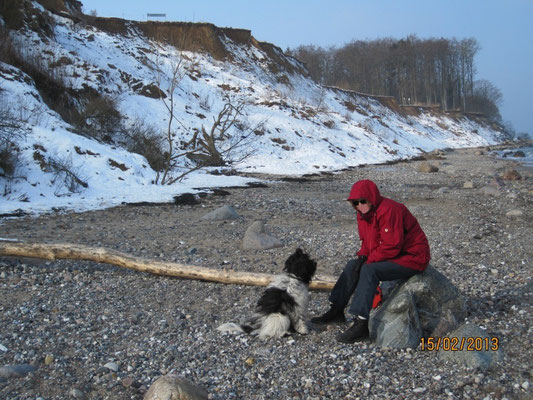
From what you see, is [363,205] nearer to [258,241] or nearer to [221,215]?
[258,241]

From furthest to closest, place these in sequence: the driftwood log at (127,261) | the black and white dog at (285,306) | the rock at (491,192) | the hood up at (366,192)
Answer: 1. the rock at (491,192)
2. the driftwood log at (127,261)
3. the black and white dog at (285,306)
4. the hood up at (366,192)

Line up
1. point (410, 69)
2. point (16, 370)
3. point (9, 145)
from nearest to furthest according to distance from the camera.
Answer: point (16, 370)
point (9, 145)
point (410, 69)

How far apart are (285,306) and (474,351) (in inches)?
70.6

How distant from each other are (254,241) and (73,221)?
4.34 meters

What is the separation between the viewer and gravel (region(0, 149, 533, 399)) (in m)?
3.64

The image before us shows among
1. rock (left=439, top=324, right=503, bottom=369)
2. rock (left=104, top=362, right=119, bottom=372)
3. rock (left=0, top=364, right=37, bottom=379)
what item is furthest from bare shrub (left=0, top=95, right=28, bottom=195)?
rock (left=439, top=324, right=503, bottom=369)

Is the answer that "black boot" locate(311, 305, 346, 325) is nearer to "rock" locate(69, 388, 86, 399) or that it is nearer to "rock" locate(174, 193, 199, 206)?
"rock" locate(69, 388, 86, 399)

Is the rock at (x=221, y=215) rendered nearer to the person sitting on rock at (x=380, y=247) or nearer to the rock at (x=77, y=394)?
the person sitting on rock at (x=380, y=247)

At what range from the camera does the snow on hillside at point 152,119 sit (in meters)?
12.4

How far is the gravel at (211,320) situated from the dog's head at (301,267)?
62cm

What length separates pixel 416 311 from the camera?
172 inches
